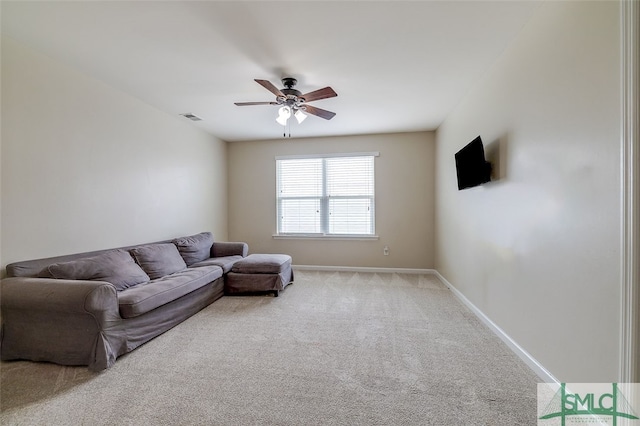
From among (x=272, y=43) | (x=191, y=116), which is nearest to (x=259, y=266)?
(x=191, y=116)

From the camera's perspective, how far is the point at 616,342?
4.31 ft

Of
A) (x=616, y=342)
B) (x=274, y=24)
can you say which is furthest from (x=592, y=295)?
→ (x=274, y=24)

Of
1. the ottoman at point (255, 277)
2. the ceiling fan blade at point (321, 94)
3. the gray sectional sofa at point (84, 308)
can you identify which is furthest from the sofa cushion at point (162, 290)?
the ceiling fan blade at point (321, 94)

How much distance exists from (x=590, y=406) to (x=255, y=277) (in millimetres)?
3297

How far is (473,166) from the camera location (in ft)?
8.87

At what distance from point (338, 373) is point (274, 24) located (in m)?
2.66

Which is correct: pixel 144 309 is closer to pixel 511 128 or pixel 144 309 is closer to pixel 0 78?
pixel 0 78

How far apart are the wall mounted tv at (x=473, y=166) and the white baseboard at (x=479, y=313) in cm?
138

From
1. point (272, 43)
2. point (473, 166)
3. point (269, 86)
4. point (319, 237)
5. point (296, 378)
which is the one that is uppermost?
point (272, 43)

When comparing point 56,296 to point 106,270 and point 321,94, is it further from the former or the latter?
point 321,94

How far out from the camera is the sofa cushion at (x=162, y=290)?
7.36 ft

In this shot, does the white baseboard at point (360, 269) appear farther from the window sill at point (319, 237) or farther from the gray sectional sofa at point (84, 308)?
the gray sectional sofa at point (84, 308)

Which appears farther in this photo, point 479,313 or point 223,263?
point 223,263

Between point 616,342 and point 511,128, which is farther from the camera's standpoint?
point 511,128
